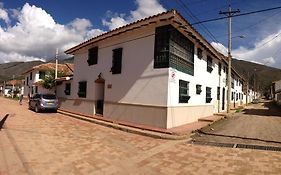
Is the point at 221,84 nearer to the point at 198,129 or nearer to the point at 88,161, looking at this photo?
the point at 198,129

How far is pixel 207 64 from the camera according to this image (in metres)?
18.5

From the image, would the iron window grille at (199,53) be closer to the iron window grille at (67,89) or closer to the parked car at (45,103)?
the iron window grille at (67,89)

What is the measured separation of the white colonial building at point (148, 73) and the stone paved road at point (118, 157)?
2818 millimetres

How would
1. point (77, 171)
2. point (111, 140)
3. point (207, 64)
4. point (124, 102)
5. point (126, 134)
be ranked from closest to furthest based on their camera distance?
point (77, 171) < point (111, 140) < point (126, 134) < point (124, 102) < point (207, 64)

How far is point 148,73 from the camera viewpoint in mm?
12383

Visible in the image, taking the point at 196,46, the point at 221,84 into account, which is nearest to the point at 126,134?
the point at 196,46

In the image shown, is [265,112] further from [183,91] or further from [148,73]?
[148,73]

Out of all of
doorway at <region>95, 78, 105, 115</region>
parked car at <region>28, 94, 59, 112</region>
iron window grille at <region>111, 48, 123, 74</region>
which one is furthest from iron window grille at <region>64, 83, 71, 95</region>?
iron window grille at <region>111, 48, 123, 74</region>

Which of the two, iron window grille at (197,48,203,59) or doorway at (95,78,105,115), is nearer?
iron window grille at (197,48,203,59)

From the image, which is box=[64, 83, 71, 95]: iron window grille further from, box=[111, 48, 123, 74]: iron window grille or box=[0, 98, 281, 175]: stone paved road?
box=[0, 98, 281, 175]: stone paved road

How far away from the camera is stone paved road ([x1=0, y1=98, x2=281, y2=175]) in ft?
19.6

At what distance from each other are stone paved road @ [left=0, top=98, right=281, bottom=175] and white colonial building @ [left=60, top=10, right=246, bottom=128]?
282cm

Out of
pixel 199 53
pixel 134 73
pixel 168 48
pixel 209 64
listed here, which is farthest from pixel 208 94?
pixel 168 48

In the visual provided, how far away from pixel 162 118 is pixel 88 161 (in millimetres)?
5537
